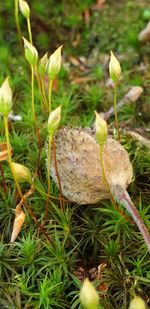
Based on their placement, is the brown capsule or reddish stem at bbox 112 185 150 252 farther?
the brown capsule

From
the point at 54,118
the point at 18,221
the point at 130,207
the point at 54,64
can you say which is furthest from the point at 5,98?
the point at 130,207

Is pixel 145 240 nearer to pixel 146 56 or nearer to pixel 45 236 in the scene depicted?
pixel 45 236

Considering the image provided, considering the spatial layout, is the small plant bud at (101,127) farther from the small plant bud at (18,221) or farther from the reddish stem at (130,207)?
the small plant bud at (18,221)

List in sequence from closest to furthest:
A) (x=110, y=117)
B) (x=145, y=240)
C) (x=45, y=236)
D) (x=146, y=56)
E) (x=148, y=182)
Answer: (x=145, y=240), (x=45, y=236), (x=148, y=182), (x=110, y=117), (x=146, y=56)

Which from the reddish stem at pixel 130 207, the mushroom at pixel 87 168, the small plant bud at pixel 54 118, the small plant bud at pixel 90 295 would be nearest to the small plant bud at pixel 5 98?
the small plant bud at pixel 54 118

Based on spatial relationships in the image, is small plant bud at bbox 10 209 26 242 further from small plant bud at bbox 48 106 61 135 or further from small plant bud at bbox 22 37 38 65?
small plant bud at bbox 22 37 38 65

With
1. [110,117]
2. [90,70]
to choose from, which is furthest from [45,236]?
→ [90,70]

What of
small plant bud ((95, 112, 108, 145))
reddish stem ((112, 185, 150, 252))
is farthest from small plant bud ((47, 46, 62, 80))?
reddish stem ((112, 185, 150, 252))

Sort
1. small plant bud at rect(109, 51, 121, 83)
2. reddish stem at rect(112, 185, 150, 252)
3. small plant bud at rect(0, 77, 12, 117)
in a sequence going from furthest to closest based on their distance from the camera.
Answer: small plant bud at rect(109, 51, 121, 83) < reddish stem at rect(112, 185, 150, 252) < small plant bud at rect(0, 77, 12, 117)

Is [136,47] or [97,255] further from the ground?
[136,47]
